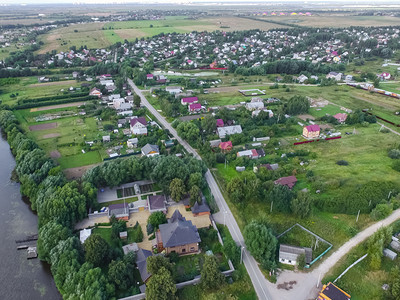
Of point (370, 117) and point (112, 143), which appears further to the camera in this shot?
point (370, 117)

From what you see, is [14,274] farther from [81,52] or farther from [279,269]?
[81,52]

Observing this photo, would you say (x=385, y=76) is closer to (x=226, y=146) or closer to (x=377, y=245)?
(x=226, y=146)

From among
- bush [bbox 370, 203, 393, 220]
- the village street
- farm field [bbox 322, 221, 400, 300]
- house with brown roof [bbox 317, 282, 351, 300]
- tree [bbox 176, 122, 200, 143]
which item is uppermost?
tree [bbox 176, 122, 200, 143]

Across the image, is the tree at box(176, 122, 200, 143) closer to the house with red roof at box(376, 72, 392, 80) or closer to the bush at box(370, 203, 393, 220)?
the bush at box(370, 203, 393, 220)

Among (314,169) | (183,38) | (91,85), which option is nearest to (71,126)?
(91,85)

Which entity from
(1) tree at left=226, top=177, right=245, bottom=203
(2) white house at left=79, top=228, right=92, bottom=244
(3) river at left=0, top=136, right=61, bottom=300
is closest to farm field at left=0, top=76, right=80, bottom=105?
(3) river at left=0, top=136, right=61, bottom=300

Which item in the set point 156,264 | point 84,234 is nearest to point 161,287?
point 156,264
